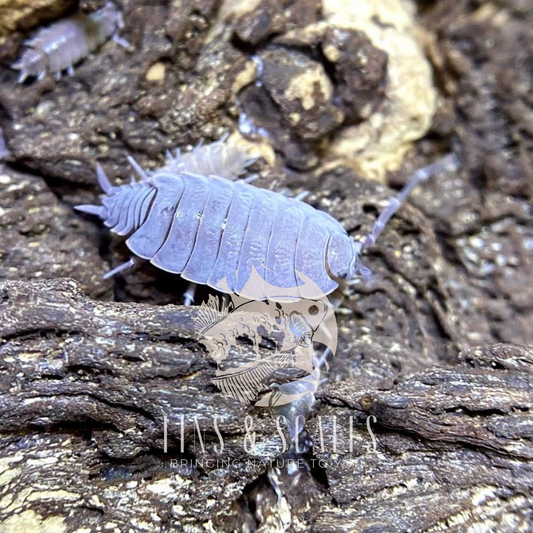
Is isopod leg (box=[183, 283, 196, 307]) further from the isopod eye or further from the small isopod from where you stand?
the small isopod

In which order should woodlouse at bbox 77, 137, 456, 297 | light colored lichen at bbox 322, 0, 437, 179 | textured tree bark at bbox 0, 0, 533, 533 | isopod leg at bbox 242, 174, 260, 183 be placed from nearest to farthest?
textured tree bark at bbox 0, 0, 533, 533
woodlouse at bbox 77, 137, 456, 297
isopod leg at bbox 242, 174, 260, 183
light colored lichen at bbox 322, 0, 437, 179

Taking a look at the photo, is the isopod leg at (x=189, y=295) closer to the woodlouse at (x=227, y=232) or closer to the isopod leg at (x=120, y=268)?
the woodlouse at (x=227, y=232)

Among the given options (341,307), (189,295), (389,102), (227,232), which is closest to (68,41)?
(227,232)

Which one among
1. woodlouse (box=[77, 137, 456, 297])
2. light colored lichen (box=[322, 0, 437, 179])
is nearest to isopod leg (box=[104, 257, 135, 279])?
woodlouse (box=[77, 137, 456, 297])

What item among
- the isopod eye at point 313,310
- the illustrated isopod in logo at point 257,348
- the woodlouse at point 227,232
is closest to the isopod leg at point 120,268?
the woodlouse at point 227,232

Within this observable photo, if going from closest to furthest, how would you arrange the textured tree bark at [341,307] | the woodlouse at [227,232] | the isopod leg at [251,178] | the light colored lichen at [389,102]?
the textured tree bark at [341,307] → the woodlouse at [227,232] → the isopod leg at [251,178] → the light colored lichen at [389,102]

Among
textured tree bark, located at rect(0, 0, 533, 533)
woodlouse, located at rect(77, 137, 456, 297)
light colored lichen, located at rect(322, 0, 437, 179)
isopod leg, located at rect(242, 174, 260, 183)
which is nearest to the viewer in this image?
textured tree bark, located at rect(0, 0, 533, 533)

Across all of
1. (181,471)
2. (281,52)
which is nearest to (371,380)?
(181,471)

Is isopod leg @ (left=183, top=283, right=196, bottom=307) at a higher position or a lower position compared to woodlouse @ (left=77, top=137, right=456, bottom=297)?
lower

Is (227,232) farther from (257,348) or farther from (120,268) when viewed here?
(257,348)
